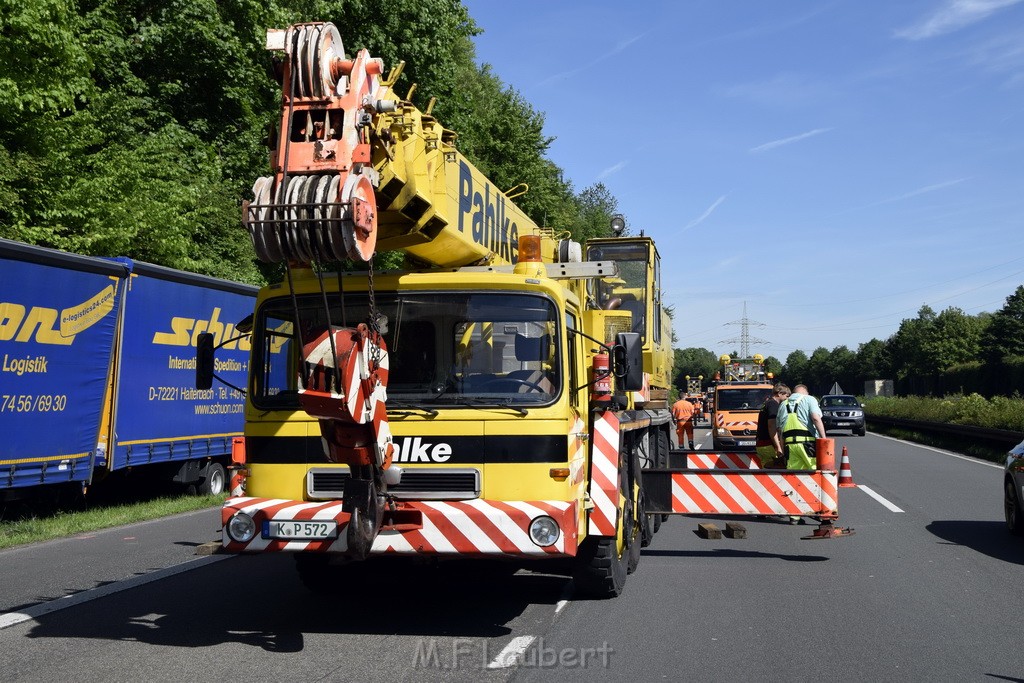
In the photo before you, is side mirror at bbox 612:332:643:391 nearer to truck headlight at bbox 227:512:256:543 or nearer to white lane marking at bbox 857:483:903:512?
truck headlight at bbox 227:512:256:543

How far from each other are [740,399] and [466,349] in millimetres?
20944

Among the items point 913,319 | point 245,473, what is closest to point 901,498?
point 245,473

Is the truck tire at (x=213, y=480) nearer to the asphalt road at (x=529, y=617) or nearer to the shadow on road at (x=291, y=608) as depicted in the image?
the asphalt road at (x=529, y=617)

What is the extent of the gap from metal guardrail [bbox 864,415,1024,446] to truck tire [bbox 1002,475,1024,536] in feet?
22.5

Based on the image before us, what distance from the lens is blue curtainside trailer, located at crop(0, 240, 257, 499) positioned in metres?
11.9

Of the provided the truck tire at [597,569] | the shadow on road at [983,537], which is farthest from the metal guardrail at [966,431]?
the truck tire at [597,569]

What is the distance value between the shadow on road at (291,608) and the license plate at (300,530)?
2.27ft

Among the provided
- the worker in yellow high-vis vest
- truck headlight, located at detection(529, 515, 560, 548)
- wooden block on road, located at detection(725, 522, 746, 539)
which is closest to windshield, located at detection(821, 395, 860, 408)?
the worker in yellow high-vis vest

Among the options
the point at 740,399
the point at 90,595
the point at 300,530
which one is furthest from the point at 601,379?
the point at 740,399

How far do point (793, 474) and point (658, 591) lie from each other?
7.89 ft

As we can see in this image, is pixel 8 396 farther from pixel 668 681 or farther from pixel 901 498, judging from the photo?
pixel 901 498

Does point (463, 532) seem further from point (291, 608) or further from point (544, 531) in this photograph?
point (291, 608)

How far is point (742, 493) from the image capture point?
10242mm

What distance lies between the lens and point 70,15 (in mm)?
19625
